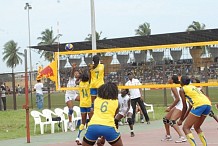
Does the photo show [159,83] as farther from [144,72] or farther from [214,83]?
[214,83]

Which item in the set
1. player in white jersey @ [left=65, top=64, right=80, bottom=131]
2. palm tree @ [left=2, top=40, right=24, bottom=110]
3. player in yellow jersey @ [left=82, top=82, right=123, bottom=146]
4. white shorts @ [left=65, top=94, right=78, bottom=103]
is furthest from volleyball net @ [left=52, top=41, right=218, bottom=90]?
palm tree @ [left=2, top=40, right=24, bottom=110]

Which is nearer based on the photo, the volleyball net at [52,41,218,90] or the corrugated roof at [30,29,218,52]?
the volleyball net at [52,41,218,90]

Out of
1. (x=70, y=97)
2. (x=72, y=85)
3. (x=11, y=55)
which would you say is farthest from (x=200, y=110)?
(x=11, y=55)

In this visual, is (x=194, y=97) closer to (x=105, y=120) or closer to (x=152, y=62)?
(x=105, y=120)

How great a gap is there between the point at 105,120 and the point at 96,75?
17.8 feet

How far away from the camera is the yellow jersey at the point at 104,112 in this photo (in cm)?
880

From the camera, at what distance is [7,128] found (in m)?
20.6

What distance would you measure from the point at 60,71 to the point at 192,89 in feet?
20.2

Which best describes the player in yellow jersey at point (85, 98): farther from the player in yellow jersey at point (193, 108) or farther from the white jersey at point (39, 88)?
the white jersey at point (39, 88)

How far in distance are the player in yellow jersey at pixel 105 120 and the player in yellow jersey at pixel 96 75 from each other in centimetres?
475

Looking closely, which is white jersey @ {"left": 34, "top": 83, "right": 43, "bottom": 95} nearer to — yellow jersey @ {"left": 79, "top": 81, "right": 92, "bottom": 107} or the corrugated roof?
the corrugated roof

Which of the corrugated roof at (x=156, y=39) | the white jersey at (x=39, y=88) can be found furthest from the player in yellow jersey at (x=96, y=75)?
the corrugated roof at (x=156, y=39)

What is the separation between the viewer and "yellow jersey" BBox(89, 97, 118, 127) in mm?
8797

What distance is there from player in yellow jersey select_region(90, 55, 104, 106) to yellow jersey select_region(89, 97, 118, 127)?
4.86m
